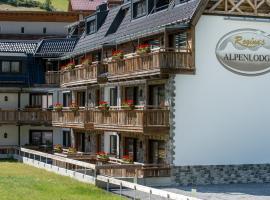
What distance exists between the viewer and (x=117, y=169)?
113 feet

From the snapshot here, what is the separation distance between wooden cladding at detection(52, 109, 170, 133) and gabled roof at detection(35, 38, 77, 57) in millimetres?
10752

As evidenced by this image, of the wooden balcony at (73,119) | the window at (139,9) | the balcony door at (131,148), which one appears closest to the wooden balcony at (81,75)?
the wooden balcony at (73,119)

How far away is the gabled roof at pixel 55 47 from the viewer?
5619cm

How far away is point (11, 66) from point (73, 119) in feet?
40.6

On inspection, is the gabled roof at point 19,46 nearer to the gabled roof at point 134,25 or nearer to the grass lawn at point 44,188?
the gabled roof at point 134,25

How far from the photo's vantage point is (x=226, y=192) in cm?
3083

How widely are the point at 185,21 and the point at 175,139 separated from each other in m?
5.89

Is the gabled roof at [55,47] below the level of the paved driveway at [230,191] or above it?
above

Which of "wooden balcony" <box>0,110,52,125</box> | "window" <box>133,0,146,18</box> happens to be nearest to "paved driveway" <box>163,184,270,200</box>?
"window" <box>133,0,146,18</box>

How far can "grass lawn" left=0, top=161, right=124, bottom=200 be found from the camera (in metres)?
27.3

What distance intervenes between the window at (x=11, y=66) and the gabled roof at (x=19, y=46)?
146 cm

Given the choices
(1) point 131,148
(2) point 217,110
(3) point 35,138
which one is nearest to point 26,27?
(3) point 35,138

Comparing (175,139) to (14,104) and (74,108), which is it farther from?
(14,104)

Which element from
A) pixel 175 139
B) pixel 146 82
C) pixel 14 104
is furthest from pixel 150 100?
pixel 14 104
